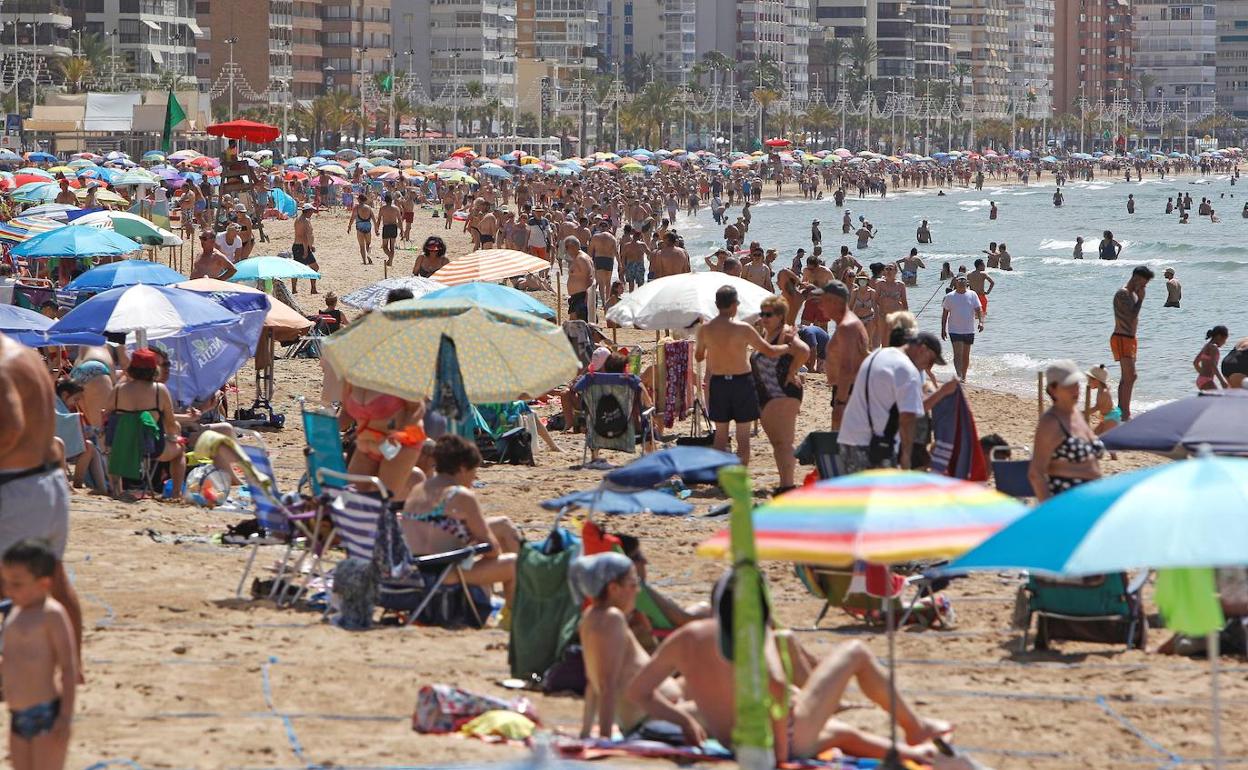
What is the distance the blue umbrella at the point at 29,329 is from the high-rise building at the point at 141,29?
90.6m

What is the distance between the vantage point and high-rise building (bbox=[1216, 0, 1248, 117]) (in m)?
191

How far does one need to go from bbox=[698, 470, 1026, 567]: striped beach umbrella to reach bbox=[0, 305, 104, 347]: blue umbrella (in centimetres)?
708

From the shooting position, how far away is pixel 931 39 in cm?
16150

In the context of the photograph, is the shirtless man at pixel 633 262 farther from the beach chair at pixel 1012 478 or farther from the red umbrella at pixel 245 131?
the beach chair at pixel 1012 478

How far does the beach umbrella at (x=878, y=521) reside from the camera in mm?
5355

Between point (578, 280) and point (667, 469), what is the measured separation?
41.2ft

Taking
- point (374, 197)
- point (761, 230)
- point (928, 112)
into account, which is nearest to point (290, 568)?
point (374, 197)

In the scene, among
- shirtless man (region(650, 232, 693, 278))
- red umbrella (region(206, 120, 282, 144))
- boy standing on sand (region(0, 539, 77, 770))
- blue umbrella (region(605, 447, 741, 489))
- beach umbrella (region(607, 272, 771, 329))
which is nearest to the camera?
boy standing on sand (region(0, 539, 77, 770))

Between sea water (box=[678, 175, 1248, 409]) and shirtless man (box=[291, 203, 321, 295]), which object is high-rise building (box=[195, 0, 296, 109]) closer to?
sea water (box=[678, 175, 1248, 409])

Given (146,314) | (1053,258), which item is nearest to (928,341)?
(146,314)

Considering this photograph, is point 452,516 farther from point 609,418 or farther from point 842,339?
point 609,418

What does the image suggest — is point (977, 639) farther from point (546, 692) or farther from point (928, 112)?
point (928, 112)

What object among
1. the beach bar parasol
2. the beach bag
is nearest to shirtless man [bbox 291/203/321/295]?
the beach bag

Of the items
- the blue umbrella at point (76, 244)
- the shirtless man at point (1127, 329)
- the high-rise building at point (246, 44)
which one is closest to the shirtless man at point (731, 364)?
the shirtless man at point (1127, 329)
